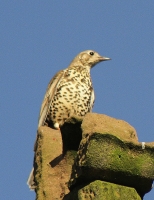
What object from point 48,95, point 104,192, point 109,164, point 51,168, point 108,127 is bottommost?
point 48,95

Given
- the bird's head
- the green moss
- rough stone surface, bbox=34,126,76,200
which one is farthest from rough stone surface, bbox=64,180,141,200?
the bird's head

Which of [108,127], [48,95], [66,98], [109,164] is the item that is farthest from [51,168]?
[48,95]

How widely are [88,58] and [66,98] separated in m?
2.06

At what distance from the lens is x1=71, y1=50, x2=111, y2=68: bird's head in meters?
12.4

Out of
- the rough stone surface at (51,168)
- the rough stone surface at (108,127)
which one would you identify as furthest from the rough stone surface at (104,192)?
the rough stone surface at (51,168)

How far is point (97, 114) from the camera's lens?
17.8 ft

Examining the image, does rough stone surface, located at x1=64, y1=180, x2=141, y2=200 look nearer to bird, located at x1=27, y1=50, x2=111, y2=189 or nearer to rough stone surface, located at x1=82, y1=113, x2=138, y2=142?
rough stone surface, located at x1=82, y1=113, x2=138, y2=142

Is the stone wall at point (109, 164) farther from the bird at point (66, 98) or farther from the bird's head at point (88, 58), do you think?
the bird's head at point (88, 58)

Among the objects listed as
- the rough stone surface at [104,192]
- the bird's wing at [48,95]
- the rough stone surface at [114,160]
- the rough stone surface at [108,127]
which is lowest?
the bird's wing at [48,95]

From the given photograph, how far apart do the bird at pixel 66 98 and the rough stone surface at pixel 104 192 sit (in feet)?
17.9

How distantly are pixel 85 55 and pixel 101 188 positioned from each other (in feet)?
26.4

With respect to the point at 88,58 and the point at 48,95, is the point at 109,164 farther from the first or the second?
the point at 88,58

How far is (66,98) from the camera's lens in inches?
422

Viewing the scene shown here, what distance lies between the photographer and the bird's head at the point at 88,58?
12.4 meters
